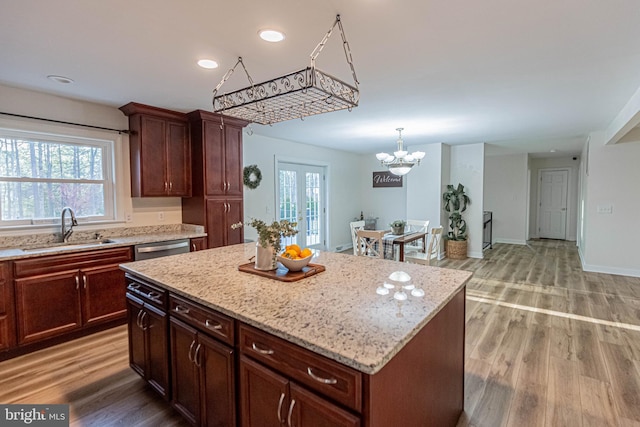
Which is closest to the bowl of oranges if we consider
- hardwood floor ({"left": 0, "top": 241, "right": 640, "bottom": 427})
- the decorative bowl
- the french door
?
the decorative bowl

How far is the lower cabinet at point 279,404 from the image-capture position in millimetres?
1114

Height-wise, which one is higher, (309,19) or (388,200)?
(309,19)

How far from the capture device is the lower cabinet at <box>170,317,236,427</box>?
1507 millimetres

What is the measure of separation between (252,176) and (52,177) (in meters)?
2.49

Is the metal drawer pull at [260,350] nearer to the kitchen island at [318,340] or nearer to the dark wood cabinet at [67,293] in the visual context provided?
the kitchen island at [318,340]

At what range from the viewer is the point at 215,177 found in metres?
4.00

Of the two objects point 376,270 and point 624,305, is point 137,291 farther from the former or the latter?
point 624,305

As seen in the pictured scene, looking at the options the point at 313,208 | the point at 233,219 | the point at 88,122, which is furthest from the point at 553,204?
the point at 88,122

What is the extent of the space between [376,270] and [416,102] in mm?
2189

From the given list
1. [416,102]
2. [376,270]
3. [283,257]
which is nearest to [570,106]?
[416,102]

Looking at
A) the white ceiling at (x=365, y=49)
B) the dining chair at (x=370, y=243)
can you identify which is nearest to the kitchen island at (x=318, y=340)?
the white ceiling at (x=365, y=49)

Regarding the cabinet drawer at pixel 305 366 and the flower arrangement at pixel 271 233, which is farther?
the flower arrangement at pixel 271 233

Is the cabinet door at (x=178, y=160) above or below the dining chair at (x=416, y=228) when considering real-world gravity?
above

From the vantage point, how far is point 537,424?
6.24 feet
